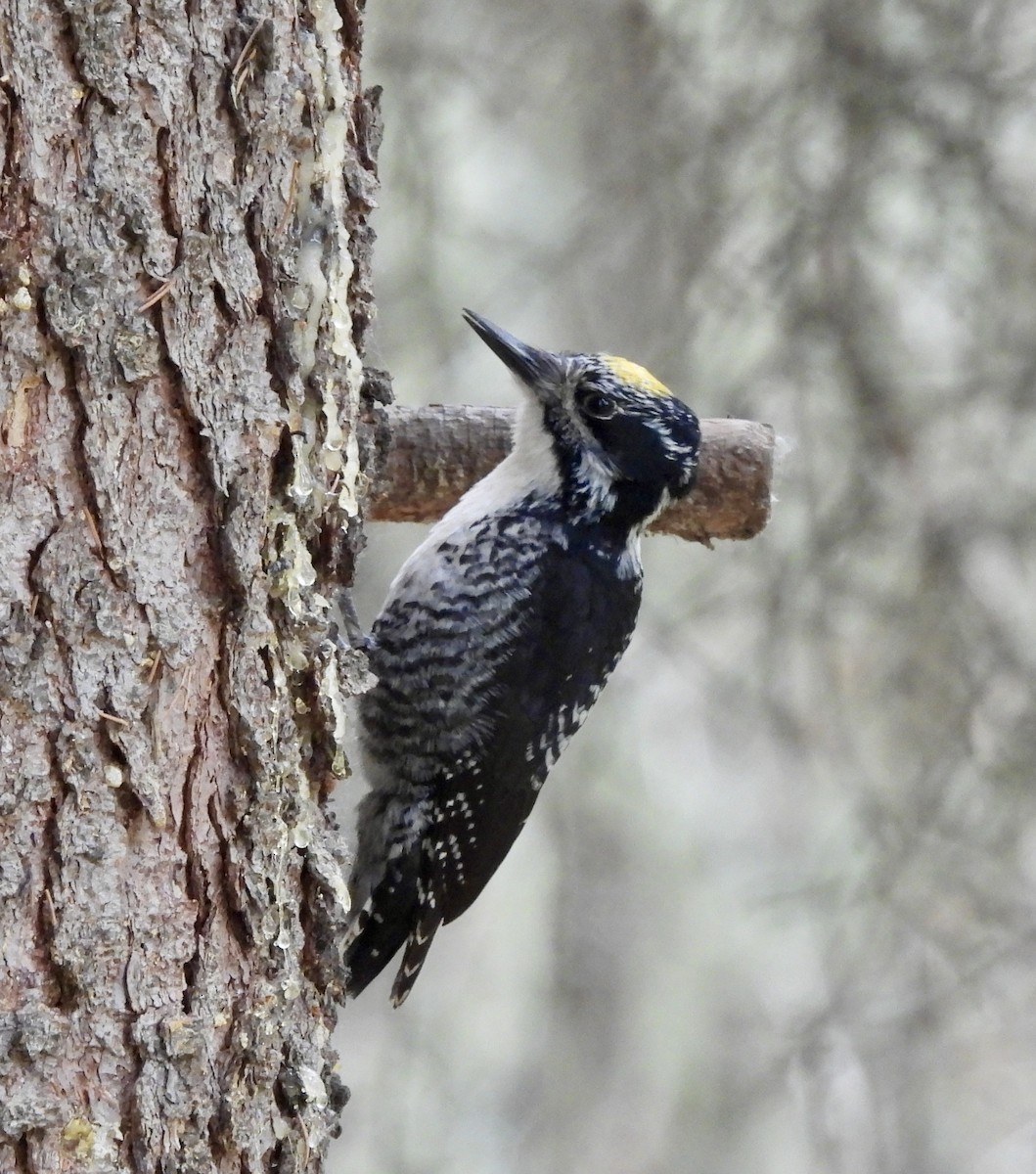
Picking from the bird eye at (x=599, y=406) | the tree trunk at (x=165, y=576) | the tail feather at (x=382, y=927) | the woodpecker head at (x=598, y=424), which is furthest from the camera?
the bird eye at (x=599, y=406)

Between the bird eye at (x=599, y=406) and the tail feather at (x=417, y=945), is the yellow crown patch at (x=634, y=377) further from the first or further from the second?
the tail feather at (x=417, y=945)

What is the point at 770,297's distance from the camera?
4.11 meters

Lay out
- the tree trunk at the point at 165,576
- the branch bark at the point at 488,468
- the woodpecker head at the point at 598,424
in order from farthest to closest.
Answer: the woodpecker head at the point at 598,424 → the branch bark at the point at 488,468 → the tree trunk at the point at 165,576

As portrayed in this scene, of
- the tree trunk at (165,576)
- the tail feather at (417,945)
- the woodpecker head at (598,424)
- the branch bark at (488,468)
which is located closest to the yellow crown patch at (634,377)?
the woodpecker head at (598,424)

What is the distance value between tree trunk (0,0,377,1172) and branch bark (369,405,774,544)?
2.55ft

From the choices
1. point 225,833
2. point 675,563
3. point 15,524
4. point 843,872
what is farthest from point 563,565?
point 675,563

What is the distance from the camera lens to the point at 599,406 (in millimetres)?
3129

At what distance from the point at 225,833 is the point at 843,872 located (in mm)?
3243

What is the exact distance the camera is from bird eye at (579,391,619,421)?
311 cm

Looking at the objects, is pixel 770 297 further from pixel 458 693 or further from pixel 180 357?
pixel 180 357

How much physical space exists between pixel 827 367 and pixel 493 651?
1724 mm

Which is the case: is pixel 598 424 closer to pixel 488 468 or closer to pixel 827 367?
pixel 488 468

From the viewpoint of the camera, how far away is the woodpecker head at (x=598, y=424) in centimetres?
301

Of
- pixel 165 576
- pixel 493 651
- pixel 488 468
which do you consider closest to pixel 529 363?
pixel 488 468
